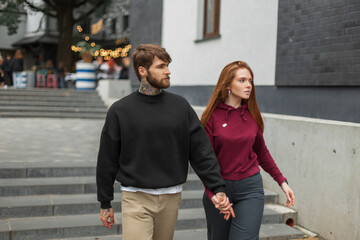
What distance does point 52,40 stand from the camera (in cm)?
3447

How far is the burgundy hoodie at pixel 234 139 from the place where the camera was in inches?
128

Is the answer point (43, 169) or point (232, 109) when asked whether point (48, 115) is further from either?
point (232, 109)

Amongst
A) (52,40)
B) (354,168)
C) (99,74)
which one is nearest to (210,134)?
(354,168)

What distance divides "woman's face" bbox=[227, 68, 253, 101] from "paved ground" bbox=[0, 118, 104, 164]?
4.20 m

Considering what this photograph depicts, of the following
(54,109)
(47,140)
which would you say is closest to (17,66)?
(54,109)

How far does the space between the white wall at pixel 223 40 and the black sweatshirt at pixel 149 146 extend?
15.6 ft

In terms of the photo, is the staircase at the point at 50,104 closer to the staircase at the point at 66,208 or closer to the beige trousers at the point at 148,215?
the staircase at the point at 66,208

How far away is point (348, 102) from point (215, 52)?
4.06 metres

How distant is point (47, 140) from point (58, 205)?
144 inches

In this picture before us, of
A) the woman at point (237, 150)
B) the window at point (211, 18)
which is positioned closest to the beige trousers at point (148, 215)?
the woman at point (237, 150)

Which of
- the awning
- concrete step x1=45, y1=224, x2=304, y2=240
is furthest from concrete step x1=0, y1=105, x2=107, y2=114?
the awning

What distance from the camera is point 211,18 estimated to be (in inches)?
392

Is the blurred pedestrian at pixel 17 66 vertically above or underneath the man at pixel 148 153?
above

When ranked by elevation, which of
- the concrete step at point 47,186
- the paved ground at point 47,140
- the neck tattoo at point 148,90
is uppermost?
the neck tattoo at point 148,90
